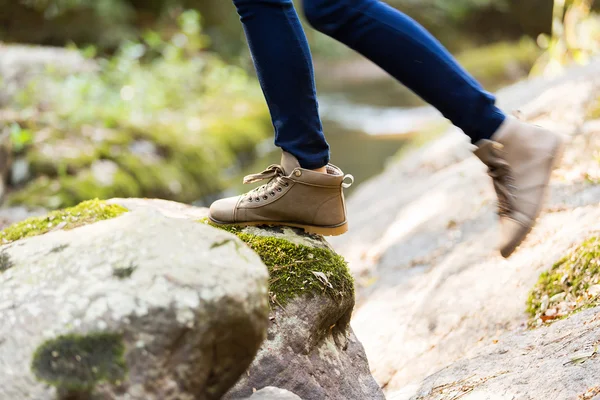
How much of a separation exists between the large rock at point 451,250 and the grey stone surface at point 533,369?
0.63 ft

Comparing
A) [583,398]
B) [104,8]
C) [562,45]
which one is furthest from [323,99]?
[583,398]

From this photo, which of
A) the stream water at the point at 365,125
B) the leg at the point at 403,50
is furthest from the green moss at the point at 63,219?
the stream water at the point at 365,125

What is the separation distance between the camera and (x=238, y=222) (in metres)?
2.04

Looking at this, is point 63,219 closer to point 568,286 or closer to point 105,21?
point 568,286

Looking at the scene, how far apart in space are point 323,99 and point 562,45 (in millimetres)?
4916

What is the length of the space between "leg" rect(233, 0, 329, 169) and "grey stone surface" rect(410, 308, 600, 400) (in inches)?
32.3

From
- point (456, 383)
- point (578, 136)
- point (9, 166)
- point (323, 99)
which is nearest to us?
point (456, 383)

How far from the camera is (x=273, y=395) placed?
161cm

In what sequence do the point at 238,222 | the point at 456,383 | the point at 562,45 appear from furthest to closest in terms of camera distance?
the point at 562,45
the point at 238,222
the point at 456,383

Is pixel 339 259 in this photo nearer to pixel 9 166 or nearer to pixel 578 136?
pixel 578 136

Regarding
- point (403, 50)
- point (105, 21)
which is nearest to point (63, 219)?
point (403, 50)

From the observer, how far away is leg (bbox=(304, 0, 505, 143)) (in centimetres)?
164

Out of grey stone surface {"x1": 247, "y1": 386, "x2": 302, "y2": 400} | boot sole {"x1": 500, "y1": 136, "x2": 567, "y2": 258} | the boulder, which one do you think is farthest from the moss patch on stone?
grey stone surface {"x1": 247, "y1": 386, "x2": 302, "y2": 400}

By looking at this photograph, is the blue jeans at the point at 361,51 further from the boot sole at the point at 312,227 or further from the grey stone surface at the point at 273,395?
the grey stone surface at the point at 273,395
